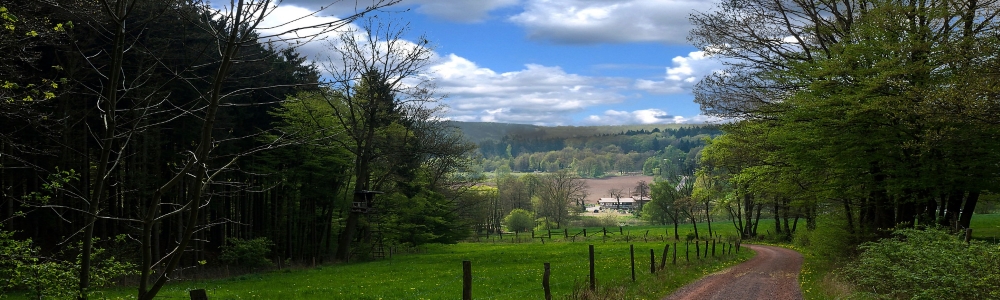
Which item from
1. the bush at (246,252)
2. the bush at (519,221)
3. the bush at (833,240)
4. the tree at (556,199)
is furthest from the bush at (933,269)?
the tree at (556,199)

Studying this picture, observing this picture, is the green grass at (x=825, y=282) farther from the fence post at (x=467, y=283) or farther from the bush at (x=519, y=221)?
the bush at (x=519, y=221)

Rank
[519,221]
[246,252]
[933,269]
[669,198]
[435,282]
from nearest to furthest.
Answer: [933,269]
[435,282]
[246,252]
[669,198]
[519,221]

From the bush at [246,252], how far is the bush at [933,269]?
2448cm

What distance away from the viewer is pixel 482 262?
102ft

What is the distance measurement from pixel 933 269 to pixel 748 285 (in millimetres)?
8769

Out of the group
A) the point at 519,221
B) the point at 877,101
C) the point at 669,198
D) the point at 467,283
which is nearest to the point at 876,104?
the point at 877,101

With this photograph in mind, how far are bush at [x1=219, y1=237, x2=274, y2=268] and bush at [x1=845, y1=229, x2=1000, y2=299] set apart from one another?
24478 millimetres

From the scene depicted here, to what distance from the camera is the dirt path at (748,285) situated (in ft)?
54.3

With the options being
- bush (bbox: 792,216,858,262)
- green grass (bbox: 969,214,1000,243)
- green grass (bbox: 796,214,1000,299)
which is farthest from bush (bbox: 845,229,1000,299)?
green grass (bbox: 969,214,1000,243)

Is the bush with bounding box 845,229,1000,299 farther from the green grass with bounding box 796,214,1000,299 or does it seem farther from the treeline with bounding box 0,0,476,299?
the treeline with bounding box 0,0,476,299

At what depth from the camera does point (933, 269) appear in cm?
1041

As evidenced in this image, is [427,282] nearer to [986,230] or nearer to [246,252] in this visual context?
[246,252]

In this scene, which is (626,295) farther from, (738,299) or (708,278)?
(708,278)

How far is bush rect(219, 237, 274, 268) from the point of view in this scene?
28016mm
